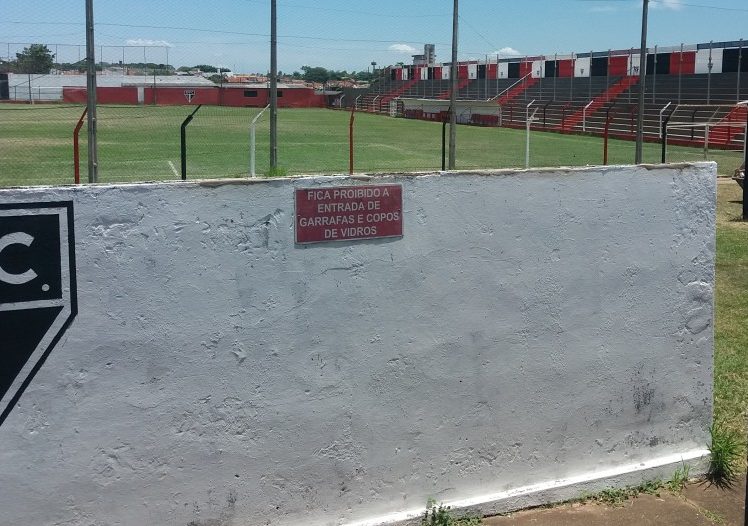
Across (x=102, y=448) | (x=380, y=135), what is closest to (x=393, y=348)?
(x=102, y=448)

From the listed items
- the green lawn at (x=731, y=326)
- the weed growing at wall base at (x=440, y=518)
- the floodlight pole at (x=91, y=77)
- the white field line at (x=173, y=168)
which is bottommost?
the weed growing at wall base at (x=440, y=518)

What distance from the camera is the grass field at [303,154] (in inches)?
388

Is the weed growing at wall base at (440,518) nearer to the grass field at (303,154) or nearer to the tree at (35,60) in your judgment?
the grass field at (303,154)

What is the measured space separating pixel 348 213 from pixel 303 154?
21270 mm

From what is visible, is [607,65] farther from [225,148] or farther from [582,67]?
[225,148]

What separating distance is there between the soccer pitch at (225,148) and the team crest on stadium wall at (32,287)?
1178cm

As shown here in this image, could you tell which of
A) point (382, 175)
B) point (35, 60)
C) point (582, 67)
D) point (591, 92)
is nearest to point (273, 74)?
→ point (35, 60)

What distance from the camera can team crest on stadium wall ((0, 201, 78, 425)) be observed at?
13.1 feet

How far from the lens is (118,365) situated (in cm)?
428

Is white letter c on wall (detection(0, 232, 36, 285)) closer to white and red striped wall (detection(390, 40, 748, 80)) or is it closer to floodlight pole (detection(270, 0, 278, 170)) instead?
floodlight pole (detection(270, 0, 278, 170))

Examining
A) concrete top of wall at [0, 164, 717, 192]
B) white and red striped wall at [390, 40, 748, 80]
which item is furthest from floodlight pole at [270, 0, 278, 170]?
white and red striped wall at [390, 40, 748, 80]

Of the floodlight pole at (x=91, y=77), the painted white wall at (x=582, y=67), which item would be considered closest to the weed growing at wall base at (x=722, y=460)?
the floodlight pole at (x=91, y=77)

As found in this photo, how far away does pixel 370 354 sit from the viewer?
4871mm

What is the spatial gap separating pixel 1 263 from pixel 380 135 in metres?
31.0
